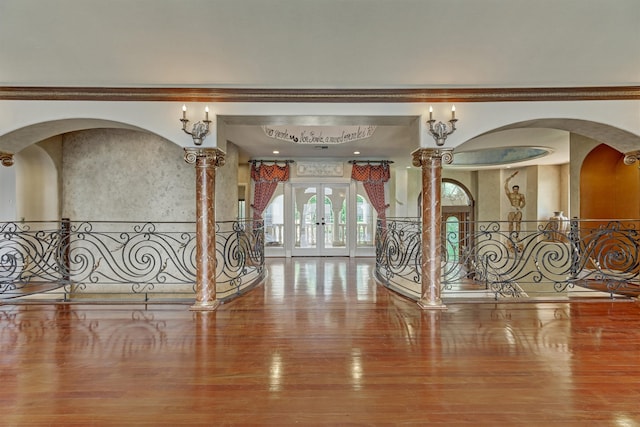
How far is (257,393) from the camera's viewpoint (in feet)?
6.63

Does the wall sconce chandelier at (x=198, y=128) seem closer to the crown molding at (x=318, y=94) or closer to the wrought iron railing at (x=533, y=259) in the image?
the crown molding at (x=318, y=94)

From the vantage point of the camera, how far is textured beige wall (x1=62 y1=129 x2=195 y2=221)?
5.37m

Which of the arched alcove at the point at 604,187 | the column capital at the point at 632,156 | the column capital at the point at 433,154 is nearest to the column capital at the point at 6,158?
the column capital at the point at 433,154

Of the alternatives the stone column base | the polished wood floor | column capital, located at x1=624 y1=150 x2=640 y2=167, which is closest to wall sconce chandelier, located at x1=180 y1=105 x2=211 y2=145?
the stone column base

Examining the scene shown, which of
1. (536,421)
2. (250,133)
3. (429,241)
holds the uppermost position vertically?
(250,133)

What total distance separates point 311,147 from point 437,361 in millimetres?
5575

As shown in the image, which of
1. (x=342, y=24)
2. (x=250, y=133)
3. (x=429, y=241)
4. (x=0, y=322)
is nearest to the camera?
(x=342, y=24)

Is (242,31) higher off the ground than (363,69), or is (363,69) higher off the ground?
(242,31)

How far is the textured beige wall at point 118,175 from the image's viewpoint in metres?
5.37

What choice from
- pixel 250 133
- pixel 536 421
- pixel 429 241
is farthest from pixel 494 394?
pixel 250 133

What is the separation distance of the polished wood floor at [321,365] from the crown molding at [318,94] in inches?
101

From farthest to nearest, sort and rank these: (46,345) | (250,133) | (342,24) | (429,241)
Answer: (250,133)
(429,241)
(342,24)
(46,345)

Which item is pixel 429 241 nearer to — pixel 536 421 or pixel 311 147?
pixel 536 421

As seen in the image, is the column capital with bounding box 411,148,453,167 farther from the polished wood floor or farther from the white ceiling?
the polished wood floor
